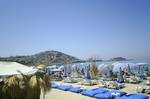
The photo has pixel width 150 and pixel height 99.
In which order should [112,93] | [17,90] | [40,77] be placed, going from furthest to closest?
[112,93], [40,77], [17,90]

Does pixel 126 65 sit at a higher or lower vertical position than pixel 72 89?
higher

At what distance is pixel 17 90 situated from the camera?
9.12m

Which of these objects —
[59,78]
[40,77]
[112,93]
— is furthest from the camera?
[59,78]

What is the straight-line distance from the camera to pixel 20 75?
9.40 metres

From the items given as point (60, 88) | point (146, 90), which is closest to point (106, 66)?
point (60, 88)

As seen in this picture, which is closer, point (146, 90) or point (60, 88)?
point (146, 90)

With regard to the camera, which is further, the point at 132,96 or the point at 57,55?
the point at 57,55

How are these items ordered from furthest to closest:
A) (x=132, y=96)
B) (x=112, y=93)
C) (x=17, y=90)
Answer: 1. (x=112, y=93)
2. (x=132, y=96)
3. (x=17, y=90)

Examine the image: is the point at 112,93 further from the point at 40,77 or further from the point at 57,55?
the point at 57,55

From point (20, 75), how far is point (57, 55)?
161936 mm

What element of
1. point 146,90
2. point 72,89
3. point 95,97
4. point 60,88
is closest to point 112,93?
point 95,97

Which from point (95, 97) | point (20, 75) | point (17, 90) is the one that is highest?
point (20, 75)

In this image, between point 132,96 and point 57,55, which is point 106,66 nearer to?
point 132,96

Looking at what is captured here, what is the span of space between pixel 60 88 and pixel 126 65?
14633 millimetres
